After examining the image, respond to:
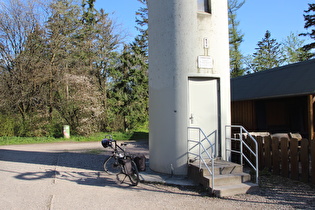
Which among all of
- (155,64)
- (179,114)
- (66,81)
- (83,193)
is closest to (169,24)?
(155,64)

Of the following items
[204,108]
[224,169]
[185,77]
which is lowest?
[224,169]

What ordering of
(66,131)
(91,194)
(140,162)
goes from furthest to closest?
(66,131) < (140,162) < (91,194)

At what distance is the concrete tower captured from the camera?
6844mm

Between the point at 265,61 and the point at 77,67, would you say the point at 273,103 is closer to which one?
the point at 77,67

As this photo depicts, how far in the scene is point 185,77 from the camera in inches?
269

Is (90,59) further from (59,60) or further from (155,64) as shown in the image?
(155,64)

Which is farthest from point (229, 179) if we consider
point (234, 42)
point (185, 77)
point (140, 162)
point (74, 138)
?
point (234, 42)

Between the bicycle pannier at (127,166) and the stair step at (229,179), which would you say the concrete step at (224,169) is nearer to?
the stair step at (229,179)

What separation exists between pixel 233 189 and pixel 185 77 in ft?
9.87

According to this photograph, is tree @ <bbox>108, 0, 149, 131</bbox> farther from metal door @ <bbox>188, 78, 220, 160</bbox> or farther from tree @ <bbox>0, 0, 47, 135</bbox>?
metal door @ <bbox>188, 78, 220, 160</bbox>

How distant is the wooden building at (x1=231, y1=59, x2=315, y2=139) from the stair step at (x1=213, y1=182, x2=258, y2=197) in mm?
5876

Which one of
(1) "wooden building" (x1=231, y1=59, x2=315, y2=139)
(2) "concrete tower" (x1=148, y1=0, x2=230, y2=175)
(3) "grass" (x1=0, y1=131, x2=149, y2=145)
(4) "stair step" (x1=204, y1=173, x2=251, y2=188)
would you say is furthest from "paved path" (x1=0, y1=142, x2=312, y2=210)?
(3) "grass" (x1=0, y1=131, x2=149, y2=145)

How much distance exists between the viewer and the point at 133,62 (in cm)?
1897

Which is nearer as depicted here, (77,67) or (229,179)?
(229,179)
